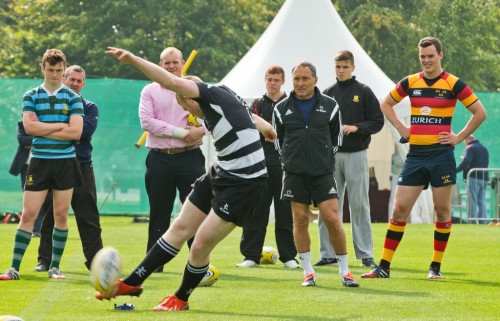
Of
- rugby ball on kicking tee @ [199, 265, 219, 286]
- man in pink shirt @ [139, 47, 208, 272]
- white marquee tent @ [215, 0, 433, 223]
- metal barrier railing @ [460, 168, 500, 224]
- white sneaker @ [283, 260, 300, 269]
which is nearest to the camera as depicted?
rugby ball on kicking tee @ [199, 265, 219, 286]

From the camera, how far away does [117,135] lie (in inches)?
976

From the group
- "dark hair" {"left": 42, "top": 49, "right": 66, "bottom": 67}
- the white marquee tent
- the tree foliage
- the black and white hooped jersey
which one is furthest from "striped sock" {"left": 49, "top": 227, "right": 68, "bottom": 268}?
the tree foliage

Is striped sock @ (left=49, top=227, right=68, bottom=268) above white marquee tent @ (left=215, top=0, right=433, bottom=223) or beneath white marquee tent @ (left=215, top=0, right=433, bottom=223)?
beneath

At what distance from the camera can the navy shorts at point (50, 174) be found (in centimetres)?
1049

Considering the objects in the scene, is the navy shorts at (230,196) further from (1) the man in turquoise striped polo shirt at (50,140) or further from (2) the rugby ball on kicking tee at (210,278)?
(1) the man in turquoise striped polo shirt at (50,140)

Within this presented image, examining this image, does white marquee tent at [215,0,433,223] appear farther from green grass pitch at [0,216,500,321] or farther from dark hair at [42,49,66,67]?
dark hair at [42,49,66,67]

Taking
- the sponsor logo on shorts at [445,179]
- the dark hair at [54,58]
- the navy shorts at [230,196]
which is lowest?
the sponsor logo on shorts at [445,179]

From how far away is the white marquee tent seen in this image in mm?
21516

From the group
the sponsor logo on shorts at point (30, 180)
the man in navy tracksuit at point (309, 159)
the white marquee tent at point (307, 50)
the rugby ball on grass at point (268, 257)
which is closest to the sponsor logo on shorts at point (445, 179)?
the man in navy tracksuit at point (309, 159)

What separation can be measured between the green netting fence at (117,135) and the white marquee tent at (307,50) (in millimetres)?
3244

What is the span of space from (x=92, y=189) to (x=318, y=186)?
100 inches

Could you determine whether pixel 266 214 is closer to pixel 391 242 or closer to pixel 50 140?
pixel 391 242

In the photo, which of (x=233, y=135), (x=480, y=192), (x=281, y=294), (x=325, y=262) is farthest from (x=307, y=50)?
(x=233, y=135)

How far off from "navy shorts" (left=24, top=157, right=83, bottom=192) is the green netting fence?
13.7 m
